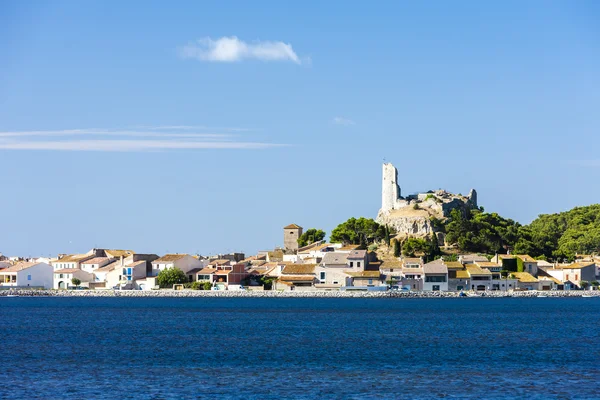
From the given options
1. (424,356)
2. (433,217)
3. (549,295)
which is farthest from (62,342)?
(433,217)

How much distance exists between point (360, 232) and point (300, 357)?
8095cm

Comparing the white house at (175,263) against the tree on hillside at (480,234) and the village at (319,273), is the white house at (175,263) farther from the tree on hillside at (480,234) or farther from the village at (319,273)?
the tree on hillside at (480,234)

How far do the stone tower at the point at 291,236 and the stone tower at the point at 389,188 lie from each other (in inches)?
465

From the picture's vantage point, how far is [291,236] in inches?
4870

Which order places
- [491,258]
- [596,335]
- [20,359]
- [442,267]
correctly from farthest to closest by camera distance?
[491,258] < [442,267] < [596,335] < [20,359]

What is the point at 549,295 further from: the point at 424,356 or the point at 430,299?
the point at 424,356

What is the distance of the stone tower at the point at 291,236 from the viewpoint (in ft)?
404

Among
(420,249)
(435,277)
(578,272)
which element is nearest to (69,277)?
(420,249)

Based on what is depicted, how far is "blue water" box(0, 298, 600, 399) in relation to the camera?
89.4ft

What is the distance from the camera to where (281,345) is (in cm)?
4103

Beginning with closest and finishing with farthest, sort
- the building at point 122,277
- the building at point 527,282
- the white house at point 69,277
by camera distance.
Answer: the building at point 527,282 → the building at point 122,277 → the white house at point 69,277

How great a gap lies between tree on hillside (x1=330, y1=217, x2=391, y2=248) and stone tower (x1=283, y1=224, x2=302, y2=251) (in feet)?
24.0

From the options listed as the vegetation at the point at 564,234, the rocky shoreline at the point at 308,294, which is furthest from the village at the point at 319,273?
the vegetation at the point at 564,234

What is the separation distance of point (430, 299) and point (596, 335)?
4977 centimetres
